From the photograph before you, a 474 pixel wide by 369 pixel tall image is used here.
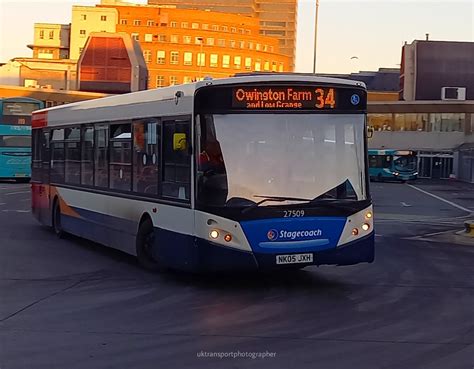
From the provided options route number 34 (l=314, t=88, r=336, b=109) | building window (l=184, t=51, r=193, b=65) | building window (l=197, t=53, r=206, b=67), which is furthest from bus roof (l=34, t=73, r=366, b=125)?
building window (l=184, t=51, r=193, b=65)

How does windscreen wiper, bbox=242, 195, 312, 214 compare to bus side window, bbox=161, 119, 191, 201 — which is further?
bus side window, bbox=161, 119, 191, 201

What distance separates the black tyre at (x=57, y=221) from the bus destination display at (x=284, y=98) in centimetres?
786

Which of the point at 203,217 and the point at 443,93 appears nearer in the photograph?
the point at 203,217

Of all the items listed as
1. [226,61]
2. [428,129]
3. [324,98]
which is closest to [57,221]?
[324,98]

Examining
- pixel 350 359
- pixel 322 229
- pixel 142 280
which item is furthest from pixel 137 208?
pixel 350 359

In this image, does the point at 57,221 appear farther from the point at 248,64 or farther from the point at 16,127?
the point at 248,64

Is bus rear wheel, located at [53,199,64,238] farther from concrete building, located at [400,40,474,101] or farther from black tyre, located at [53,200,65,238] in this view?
concrete building, located at [400,40,474,101]

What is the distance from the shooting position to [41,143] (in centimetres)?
1914

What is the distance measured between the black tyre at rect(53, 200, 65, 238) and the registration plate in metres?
7.95

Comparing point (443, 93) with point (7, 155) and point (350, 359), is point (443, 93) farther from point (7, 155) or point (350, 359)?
point (350, 359)

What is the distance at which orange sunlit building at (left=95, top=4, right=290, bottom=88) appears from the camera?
12594cm

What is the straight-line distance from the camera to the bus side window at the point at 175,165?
11117mm

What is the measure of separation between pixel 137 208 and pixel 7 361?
232 inches

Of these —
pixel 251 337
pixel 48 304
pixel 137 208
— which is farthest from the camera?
pixel 137 208
